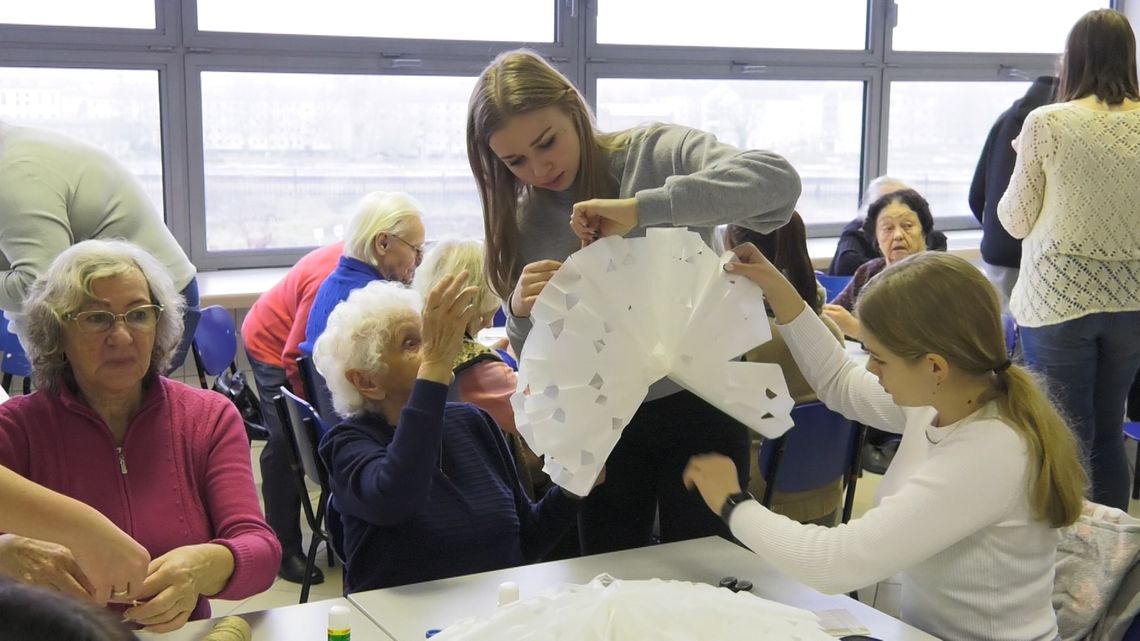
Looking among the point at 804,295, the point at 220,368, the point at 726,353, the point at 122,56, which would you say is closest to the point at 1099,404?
the point at 804,295

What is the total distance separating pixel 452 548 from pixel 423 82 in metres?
4.08

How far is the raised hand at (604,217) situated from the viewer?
6.20 feet

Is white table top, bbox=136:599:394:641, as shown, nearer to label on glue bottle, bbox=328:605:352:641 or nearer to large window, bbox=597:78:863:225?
label on glue bottle, bbox=328:605:352:641

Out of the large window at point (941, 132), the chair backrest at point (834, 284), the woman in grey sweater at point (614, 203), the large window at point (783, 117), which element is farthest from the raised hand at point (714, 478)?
the large window at point (941, 132)

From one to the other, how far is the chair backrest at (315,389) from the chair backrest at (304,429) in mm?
204

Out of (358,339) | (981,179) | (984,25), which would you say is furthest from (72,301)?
(984,25)

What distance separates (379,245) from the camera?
3.91m

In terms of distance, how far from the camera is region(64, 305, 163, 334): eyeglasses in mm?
2074

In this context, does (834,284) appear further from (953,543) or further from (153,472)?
(153,472)

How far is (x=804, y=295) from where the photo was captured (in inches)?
129

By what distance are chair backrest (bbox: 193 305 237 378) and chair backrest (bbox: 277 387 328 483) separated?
1387mm

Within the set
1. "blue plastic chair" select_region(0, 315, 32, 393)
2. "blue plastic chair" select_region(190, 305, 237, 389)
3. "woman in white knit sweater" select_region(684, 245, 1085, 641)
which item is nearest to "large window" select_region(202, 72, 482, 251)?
"blue plastic chair" select_region(190, 305, 237, 389)

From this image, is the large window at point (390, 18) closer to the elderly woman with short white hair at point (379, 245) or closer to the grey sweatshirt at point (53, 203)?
the elderly woman with short white hair at point (379, 245)

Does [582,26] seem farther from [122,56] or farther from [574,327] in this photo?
[574,327]
